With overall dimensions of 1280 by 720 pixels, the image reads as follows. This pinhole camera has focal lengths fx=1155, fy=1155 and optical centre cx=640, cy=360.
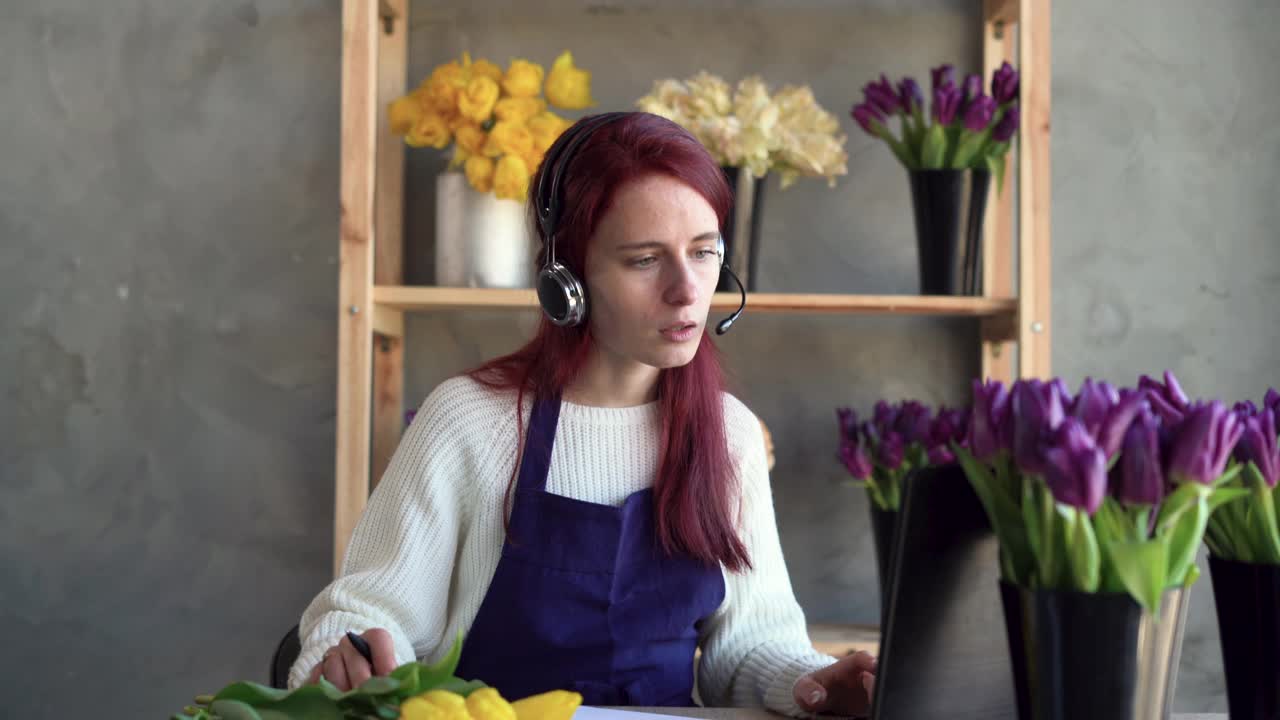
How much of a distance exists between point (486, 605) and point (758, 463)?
34 centimetres

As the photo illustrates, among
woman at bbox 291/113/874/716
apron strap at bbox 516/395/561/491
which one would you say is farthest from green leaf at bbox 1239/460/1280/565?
apron strap at bbox 516/395/561/491

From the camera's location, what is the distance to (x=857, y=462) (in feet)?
5.92

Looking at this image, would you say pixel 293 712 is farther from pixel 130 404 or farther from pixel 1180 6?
pixel 1180 6

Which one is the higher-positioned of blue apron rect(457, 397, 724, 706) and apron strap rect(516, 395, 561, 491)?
apron strap rect(516, 395, 561, 491)

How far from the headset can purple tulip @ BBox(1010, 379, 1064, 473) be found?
48 cm

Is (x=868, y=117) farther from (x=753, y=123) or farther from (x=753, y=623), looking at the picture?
(x=753, y=623)

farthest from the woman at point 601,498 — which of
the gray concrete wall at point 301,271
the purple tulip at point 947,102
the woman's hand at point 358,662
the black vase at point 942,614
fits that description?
the gray concrete wall at point 301,271

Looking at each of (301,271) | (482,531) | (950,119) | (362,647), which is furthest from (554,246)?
(301,271)

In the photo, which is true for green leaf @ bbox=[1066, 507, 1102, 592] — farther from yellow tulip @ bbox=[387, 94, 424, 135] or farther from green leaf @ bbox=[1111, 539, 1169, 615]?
yellow tulip @ bbox=[387, 94, 424, 135]

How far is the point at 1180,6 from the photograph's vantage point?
204 centimetres

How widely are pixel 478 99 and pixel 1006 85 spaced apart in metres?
0.79

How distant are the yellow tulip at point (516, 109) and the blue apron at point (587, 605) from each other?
0.76 meters

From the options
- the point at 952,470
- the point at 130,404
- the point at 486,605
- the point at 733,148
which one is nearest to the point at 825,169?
the point at 733,148

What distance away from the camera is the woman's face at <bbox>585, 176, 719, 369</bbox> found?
1076 millimetres
